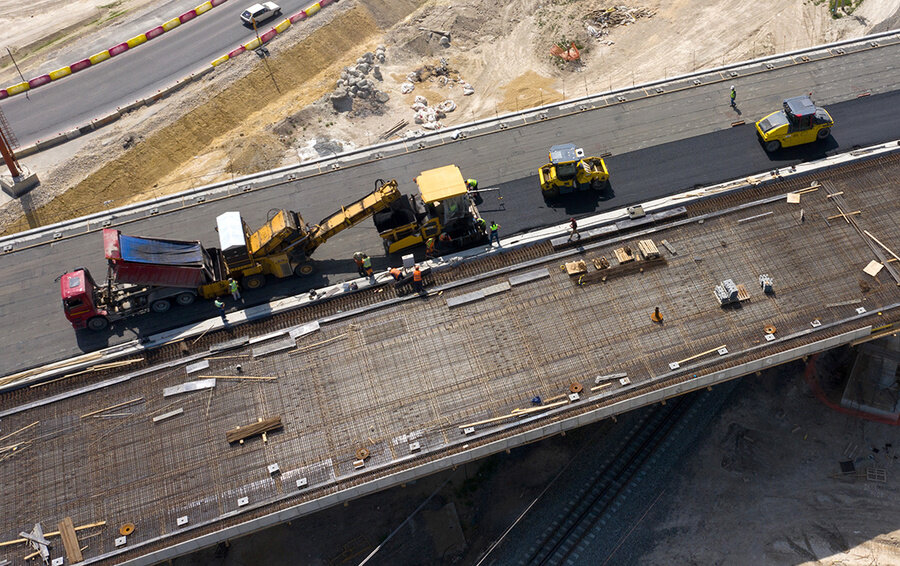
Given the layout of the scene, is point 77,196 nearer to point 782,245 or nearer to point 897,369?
point 782,245

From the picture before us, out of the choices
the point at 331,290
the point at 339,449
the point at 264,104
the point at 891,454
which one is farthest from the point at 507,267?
the point at 264,104

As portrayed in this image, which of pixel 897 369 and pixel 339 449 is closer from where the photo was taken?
pixel 339 449

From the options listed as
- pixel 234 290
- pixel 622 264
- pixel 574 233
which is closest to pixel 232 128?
pixel 234 290

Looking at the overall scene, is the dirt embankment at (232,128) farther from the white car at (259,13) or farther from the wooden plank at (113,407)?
the wooden plank at (113,407)

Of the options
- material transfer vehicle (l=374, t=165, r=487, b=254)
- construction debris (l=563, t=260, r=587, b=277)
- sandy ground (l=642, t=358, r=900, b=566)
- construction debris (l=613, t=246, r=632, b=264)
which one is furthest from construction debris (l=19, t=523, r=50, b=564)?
construction debris (l=613, t=246, r=632, b=264)

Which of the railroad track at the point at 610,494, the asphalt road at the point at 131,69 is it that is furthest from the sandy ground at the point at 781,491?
the asphalt road at the point at 131,69

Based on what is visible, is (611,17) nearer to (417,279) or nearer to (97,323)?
(417,279)

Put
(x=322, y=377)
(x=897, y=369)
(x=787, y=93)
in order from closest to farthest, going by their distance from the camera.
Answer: (x=322, y=377)
(x=897, y=369)
(x=787, y=93)
